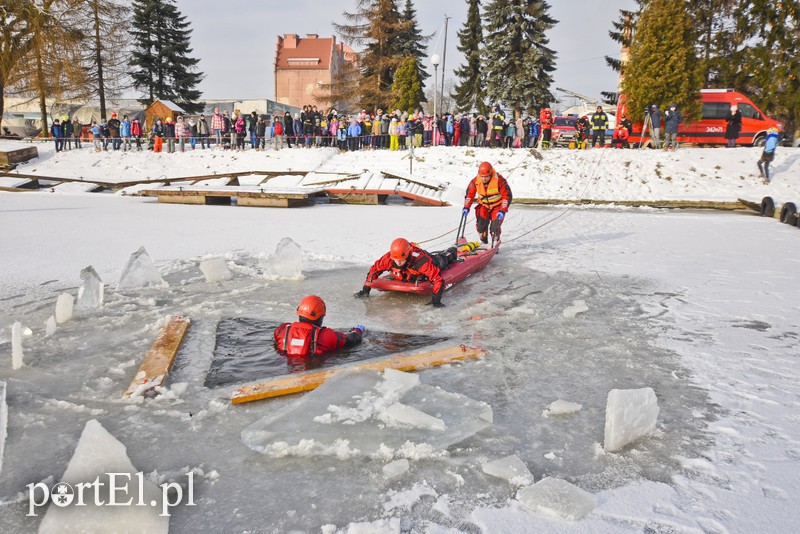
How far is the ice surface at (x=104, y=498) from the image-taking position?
8.17 ft

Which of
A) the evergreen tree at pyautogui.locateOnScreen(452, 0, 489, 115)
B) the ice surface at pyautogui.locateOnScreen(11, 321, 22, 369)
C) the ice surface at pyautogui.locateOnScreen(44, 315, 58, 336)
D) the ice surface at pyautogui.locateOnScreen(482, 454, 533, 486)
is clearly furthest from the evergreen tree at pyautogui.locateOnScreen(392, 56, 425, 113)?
the ice surface at pyautogui.locateOnScreen(482, 454, 533, 486)

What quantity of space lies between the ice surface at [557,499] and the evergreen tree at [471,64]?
122 ft

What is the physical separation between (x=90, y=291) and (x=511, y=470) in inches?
193

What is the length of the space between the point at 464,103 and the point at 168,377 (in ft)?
123

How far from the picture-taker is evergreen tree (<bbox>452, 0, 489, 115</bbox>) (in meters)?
38.3

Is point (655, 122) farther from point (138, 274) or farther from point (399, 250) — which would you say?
point (138, 274)

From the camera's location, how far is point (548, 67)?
30734mm

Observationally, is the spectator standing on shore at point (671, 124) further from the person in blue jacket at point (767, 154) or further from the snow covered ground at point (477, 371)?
the snow covered ground at point (477, 371)

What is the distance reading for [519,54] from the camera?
101 ft

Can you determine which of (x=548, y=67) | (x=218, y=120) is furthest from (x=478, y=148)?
(x=548, y=67)

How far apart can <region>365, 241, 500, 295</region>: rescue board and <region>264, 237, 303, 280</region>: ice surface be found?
4.20 feet

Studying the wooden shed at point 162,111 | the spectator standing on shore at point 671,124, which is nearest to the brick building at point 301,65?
the wooden shed at point 162,111

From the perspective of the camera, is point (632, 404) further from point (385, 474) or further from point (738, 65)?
point (738, 65)

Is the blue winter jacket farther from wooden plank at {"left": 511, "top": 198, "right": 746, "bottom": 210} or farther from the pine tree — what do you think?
the pine tree
